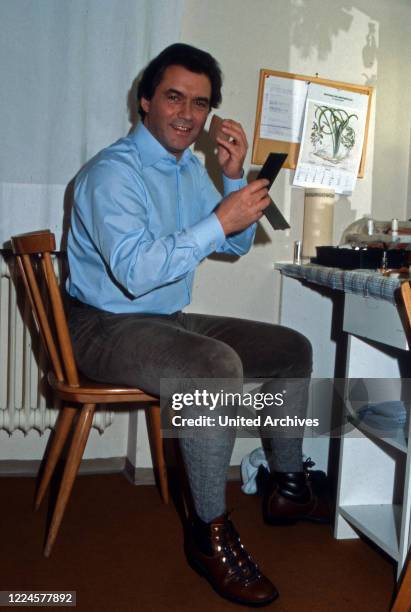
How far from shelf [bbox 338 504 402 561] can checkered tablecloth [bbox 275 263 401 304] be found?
0.54 metres

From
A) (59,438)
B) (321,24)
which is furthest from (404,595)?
(321,24)

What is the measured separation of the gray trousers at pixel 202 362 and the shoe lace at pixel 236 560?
0.17ft

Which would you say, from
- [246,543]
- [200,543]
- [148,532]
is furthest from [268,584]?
[148,532]

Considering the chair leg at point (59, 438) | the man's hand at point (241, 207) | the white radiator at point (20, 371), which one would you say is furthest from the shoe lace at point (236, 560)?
the white radiator at point (20, 371)

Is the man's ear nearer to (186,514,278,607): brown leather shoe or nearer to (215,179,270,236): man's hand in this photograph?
(215,179,270,236): man's hand

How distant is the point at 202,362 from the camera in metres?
1.37

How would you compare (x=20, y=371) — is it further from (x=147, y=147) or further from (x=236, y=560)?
(x=236, y=560)

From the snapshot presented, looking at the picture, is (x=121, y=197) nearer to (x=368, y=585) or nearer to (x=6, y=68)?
(x=6, y=68)

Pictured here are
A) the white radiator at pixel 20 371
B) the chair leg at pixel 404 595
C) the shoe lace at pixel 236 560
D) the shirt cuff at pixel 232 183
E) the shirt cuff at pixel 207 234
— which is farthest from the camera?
the white radiator at pixel 20 371

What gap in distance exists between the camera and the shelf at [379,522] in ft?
4.89

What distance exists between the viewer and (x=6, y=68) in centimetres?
187

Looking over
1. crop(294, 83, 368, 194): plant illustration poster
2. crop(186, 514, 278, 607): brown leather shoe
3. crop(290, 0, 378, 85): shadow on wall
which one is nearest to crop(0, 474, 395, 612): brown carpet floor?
crop(186, 514, 278, 607): brown leather shoe

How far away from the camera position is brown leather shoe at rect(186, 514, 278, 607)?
135 cm

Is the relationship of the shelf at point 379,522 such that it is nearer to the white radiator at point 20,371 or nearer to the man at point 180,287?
the man at point 180,287
